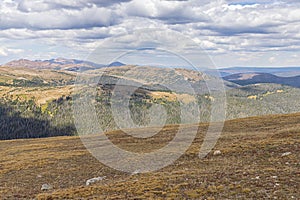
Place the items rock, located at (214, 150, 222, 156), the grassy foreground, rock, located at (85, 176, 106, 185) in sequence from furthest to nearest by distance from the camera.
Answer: rock, located at (214, 150, 222, 156), rock, located at (85, 176, 106, 185), the grassy foreground

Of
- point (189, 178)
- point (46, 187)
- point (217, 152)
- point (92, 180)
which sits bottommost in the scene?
point (46, 187)

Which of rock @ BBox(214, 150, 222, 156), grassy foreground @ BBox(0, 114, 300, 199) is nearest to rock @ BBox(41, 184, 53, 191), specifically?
grassy foreground @ BBox(0, 114, 300, 199)

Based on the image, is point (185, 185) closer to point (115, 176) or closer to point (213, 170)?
point (213, 170)

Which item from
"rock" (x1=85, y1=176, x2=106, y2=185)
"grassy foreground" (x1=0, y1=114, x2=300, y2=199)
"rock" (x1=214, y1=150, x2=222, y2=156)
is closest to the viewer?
"grassy foreground" (x1=0, y1=114, x2=300, y2=199)

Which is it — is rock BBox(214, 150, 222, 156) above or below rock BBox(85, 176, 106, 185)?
above

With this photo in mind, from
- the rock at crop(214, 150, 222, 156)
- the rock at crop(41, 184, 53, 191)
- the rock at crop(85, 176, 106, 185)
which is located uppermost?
the rock at crop(214, 150, 222, 156)

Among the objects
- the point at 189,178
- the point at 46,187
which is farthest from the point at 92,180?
the point at 189,178

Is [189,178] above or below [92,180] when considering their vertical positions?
above

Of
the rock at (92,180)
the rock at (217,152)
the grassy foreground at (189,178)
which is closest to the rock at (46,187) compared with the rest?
the grassy foreground at (189,178)

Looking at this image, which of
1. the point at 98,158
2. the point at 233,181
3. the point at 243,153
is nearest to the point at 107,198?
the point at 233,181

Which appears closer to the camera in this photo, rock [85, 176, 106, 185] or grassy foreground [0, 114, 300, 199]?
grassy foreground [0, 114, 300, 199]

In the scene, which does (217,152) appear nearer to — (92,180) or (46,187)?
(92,180)

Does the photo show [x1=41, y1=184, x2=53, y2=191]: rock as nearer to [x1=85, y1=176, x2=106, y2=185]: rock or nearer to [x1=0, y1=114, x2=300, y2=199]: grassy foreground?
[x1=0, y1=114, x2=300, y2=199]: grassy foreground

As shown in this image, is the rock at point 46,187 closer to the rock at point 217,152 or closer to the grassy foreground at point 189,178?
the grassy foreground at point 189,178
